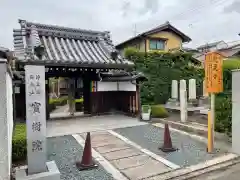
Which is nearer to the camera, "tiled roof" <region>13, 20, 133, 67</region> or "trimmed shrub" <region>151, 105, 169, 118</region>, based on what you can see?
"tiled roof" <region>13, 20, 133, 67</region>

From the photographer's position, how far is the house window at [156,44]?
22.7 m

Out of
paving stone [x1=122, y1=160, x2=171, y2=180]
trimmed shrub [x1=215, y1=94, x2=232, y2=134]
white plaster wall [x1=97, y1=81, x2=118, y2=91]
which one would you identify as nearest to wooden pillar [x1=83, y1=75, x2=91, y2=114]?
white plaster wall [x1=97, y1=81, x2=118, y2=91]

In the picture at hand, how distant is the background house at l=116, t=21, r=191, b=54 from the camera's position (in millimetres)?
22250

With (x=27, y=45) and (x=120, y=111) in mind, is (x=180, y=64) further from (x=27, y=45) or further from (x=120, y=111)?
(x=27, y=45)

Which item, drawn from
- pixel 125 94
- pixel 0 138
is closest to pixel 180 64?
pixel 125 94

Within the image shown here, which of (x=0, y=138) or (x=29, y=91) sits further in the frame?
(x=29, y=91)

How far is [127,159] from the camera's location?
5.69 m

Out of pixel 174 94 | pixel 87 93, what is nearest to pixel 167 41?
pixel 174 94

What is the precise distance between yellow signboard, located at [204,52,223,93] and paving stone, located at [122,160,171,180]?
110 inches

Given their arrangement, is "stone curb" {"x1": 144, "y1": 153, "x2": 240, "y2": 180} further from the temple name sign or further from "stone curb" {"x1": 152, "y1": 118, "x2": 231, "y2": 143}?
the temple name sign

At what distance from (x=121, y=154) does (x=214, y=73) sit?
3.71 metres

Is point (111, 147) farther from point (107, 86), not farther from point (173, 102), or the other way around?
point (173, 102)

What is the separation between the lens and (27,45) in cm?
1002

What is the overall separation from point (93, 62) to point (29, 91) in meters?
6.58
